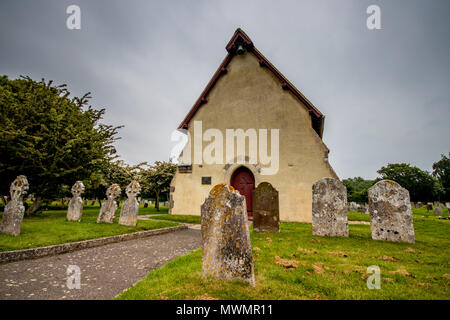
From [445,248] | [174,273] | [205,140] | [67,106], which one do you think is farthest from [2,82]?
[445,248]

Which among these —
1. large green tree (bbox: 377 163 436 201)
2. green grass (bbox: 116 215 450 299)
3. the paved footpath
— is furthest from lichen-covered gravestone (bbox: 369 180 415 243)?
large green tree (bbox: 377 163 436 201)

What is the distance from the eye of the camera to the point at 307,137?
12422 millimetres

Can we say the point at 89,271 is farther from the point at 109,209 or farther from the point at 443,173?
the point at 443,173

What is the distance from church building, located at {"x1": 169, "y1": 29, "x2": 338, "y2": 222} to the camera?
12250 millimetres

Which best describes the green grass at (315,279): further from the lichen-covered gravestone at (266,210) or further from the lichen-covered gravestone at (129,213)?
the lichen-covered gravestone at (129,213)

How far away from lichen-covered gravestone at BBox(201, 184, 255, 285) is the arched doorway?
9.84m

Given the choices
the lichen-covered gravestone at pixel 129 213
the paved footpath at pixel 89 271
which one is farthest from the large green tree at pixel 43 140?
the paved footpath at pixel 89 271

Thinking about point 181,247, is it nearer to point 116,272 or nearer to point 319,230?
point 116,272

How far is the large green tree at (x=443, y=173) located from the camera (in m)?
51.5

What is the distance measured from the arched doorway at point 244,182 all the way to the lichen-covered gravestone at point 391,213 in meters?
7.23

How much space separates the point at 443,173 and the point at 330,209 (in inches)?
3041

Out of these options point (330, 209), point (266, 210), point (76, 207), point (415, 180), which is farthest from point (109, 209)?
point (415, 180)
